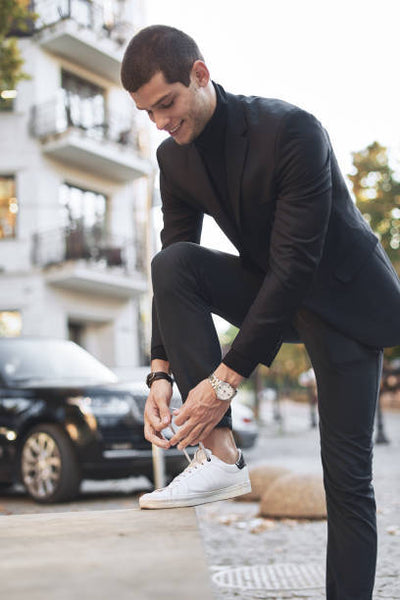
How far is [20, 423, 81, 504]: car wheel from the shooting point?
8648mm

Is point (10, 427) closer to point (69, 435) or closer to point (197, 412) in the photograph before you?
point (69, 435)

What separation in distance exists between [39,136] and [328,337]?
22324mm

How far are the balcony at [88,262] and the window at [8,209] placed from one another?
78cm

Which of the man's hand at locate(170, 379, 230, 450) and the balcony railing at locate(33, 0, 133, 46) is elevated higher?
the balcony railing at locate(33, 0, 133, 46)

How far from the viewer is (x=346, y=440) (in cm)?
287

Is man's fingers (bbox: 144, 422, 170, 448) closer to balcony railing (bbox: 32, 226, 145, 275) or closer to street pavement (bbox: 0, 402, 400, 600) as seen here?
street pavement (bbox: 0, 402, 400, 600)

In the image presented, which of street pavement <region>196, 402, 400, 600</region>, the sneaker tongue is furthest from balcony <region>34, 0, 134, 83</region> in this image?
the sneaker tongue

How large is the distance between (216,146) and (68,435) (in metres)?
6.46

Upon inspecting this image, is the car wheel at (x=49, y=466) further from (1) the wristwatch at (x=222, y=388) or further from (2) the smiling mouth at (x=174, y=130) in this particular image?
(2) the smiling mouth at (x=174, y=130)

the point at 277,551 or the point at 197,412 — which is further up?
the point at 197,412

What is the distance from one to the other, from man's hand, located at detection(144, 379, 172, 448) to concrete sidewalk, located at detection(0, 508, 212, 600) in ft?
1.46

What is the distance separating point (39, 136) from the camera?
A: 24172 millimetres

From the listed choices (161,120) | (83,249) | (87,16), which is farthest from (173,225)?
(87,16)

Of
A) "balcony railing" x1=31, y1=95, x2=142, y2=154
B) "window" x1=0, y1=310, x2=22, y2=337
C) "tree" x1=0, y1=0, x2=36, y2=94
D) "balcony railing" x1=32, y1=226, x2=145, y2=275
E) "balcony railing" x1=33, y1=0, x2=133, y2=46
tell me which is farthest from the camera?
"balcony railing" x1=33, y1=0, x2=133, y2=46
